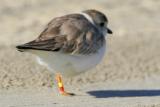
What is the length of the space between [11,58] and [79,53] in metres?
2.50

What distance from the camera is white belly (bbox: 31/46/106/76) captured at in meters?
8.19

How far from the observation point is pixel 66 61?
8328mm

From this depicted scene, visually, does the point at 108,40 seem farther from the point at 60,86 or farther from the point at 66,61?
the point at 66,61

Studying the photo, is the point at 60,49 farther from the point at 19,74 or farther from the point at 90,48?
the point at 19,74

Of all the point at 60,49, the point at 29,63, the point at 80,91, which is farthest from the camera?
the point at 29,63

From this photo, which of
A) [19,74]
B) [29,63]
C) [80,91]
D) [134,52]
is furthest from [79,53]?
[134,52]

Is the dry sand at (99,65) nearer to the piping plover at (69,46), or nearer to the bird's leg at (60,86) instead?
the bird's leg at (60,86)

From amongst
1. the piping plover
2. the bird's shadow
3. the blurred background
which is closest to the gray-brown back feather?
the piping plover

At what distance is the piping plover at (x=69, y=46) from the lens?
8.18 meters

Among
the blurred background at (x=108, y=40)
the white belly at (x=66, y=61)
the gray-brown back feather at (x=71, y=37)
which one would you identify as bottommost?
the blurred background at (x=108, y=40)

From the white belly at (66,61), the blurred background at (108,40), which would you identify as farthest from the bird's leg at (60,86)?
the blurred background at (108,40)

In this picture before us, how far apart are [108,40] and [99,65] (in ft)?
7.43

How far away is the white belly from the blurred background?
89 centimetres

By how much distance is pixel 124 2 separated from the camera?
56.7 ft
